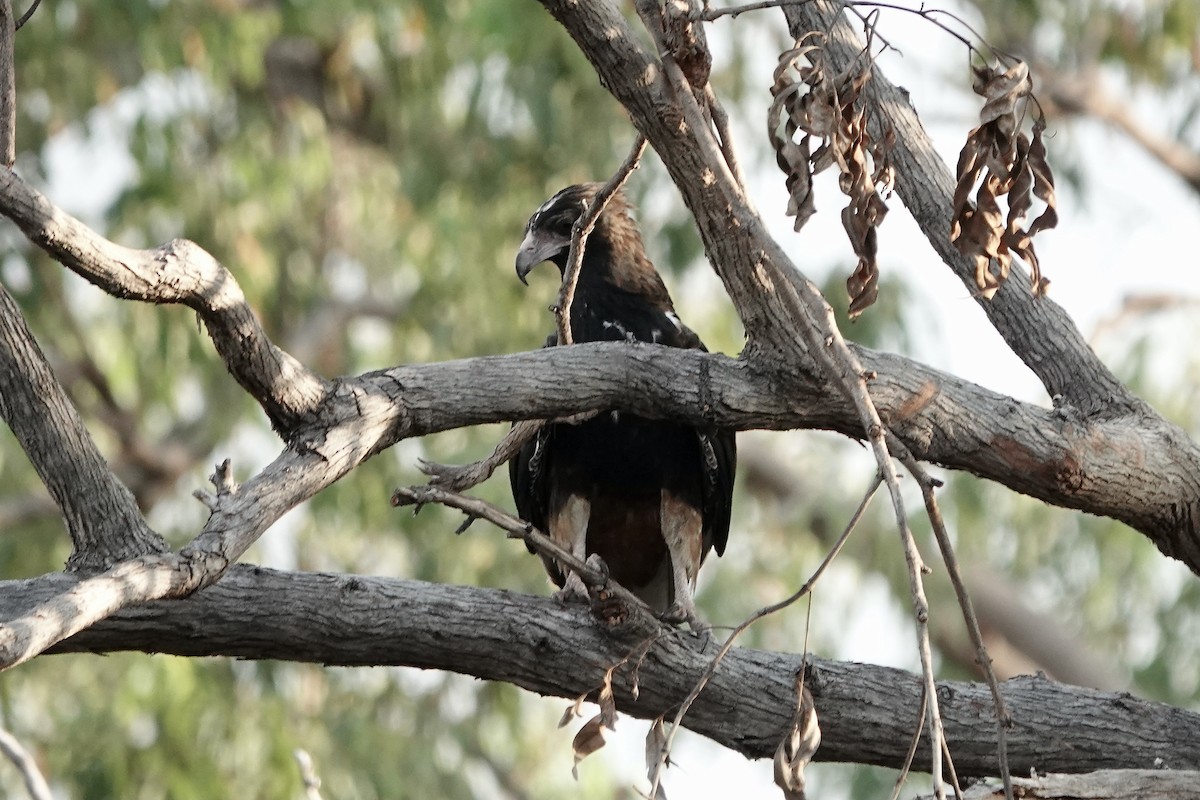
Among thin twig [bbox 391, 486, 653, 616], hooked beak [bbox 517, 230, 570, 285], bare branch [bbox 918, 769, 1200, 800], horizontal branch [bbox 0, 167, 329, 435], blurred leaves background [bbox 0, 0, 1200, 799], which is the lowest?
bare branch [bbox 918, 769, 1200, 800]

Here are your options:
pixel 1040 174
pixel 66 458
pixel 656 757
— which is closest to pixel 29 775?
pixel 66 458

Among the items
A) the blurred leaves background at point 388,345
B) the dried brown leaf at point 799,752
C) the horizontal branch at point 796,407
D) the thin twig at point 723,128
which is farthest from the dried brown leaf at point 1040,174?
the blurred leaves background at point 388,345

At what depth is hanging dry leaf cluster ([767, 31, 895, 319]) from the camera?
2730mm

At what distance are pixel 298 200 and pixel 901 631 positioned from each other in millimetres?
4602

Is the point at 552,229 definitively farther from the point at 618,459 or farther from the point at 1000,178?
the point at 1000,178

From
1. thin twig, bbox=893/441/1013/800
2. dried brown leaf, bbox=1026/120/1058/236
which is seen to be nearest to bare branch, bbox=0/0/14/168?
thin twig, bbox=893/441/1013/800

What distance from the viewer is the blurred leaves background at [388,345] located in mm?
8219

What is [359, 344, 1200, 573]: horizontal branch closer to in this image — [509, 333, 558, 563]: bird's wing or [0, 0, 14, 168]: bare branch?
[0, 0, 14, 168]: bare branch

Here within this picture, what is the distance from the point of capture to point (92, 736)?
761 centimetres

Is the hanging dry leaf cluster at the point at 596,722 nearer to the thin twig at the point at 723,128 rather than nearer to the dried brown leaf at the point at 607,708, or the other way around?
the dried brown leaf at the point at 607,708

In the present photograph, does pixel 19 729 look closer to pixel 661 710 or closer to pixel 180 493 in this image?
pixel 180 493

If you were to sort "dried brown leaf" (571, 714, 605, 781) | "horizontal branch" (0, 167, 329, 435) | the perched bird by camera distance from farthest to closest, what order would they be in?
the perched bird < "dried brown leaf" (571, 714, 605, 781) < "horizontal branch" (0, 167, 329, 435)

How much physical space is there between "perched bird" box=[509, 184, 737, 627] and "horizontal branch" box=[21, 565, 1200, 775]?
38.0 inches

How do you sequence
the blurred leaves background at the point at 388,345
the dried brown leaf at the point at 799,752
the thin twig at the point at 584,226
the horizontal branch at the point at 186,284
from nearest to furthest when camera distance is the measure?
the horizontal branch at the point at 186,284 < the dried brown leaf at the point at 799,752 < the thin twig at the point at 584,226 < the blurred leaves background at the point at 388,345
